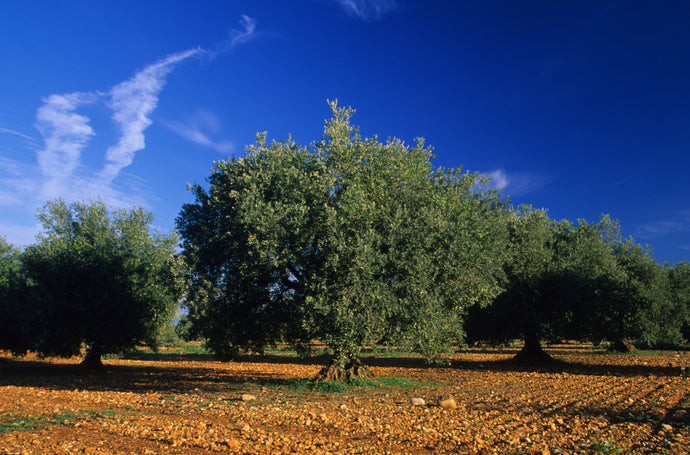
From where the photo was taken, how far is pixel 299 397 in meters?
17.1

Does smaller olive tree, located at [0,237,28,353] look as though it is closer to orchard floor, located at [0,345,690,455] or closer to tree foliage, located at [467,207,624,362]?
orchard floor, located at [0,345,690,455]

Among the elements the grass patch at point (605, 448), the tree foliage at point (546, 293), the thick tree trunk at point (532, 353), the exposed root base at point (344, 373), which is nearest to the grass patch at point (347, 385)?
the exposed root base at point (344, 373)

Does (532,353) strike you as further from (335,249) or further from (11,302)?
(11,302)

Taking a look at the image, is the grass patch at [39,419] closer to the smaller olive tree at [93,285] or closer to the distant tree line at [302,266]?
the distant tree line at [302,266]

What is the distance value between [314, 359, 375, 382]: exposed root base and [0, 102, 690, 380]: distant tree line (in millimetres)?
90

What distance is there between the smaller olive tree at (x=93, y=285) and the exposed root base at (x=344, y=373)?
12.8 m

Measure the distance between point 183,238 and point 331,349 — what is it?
10.0m

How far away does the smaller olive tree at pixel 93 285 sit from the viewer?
27.8 metres

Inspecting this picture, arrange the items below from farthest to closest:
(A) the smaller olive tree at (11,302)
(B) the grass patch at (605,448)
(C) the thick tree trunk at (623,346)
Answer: (C) the thick tree trunk at (623,346) < (A) the smaller olive tree at (11,302) < (B) the grass patch at (605,448)

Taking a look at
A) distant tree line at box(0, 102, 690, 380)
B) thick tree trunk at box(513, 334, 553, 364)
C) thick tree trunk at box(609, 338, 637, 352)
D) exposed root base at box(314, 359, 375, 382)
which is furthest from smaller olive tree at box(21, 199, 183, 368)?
thick tree trunk at box(609, 338, 637, 352)

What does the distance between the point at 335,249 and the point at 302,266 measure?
2706mm

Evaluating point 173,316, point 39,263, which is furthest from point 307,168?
point 39,263

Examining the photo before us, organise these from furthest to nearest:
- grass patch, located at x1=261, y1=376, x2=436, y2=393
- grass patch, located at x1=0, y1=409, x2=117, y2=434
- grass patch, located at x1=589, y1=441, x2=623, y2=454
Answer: grass patch, located at x1=261, y1=376, x2=436, y2=393 → grass patch, located at x1=0, y1=409, x2=117, y2=434 → grass patch, located at x1=589, y1=441, x2=623, y2=454

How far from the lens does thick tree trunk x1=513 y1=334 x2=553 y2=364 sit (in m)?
34.9
